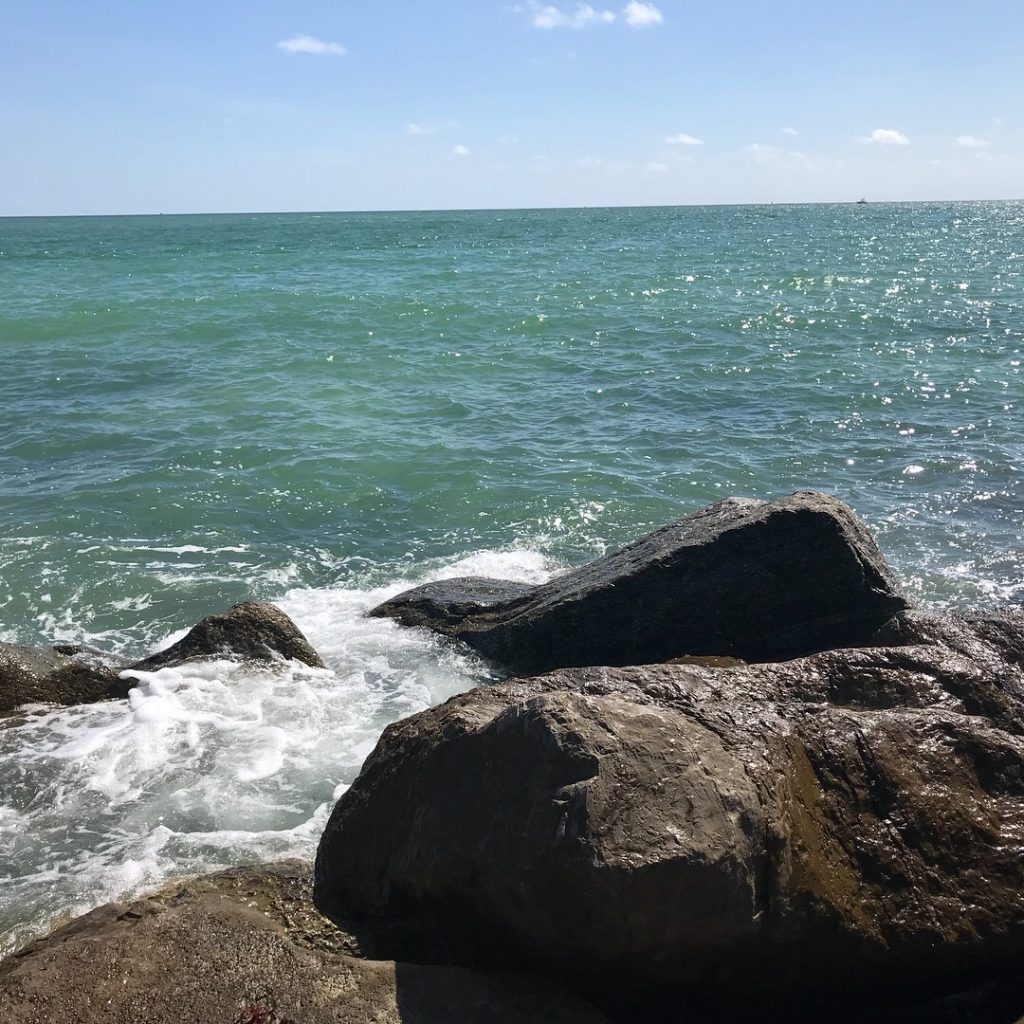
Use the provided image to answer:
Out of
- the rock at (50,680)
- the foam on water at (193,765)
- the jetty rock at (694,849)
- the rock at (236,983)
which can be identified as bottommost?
the foam on water at (193,765)

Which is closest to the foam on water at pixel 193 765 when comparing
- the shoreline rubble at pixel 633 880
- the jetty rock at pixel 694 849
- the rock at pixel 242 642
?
the rock at pixel 242 642

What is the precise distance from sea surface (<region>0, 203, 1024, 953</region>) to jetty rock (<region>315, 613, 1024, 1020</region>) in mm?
1610

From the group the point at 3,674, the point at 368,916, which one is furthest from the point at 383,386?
the point at 368,916

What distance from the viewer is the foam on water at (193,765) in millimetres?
5059

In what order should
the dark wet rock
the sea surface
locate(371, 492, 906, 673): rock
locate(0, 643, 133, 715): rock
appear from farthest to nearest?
the dark wet rock → locate(0, 643, 133, 715): rock → locate(371, 492, 906, 673): rock → the sea surface

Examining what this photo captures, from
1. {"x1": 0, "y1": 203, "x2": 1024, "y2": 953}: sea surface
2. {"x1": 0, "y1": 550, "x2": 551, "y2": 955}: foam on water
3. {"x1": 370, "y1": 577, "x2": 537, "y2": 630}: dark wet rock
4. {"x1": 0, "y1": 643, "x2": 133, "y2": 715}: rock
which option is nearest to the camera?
{"x1": 0, "y1": 550, "x2": 551, "y2": 955}: foam on water

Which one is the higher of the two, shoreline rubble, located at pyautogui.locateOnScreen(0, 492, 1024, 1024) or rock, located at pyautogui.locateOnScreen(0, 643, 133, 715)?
shoreline rubble, located at pyautogui.locateOnScreen(0, 492, 1024, 1024)

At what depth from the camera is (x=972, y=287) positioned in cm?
3331

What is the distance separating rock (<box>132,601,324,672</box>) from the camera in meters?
7.39

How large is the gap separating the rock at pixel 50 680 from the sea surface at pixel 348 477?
177 millimetres

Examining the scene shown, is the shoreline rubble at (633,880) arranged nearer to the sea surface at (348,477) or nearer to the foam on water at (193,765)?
the foam on water at (193,765)

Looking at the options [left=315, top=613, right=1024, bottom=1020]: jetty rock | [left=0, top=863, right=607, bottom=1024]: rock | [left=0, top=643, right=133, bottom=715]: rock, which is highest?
[left=315, top=613, right=1024, bottom=1020]: jetty rock

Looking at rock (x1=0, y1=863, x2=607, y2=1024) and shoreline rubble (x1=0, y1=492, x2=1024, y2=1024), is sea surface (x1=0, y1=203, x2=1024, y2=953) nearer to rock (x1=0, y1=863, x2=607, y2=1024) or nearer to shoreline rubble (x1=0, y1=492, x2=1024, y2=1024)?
rock (x1=0, y1=863, x2=607, y2=1024)

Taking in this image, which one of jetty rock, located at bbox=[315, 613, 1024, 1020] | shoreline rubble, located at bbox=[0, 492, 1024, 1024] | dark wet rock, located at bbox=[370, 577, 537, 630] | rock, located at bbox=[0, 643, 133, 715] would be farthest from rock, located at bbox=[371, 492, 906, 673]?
rock, located at bbox=[0, 643, 133, 715]
